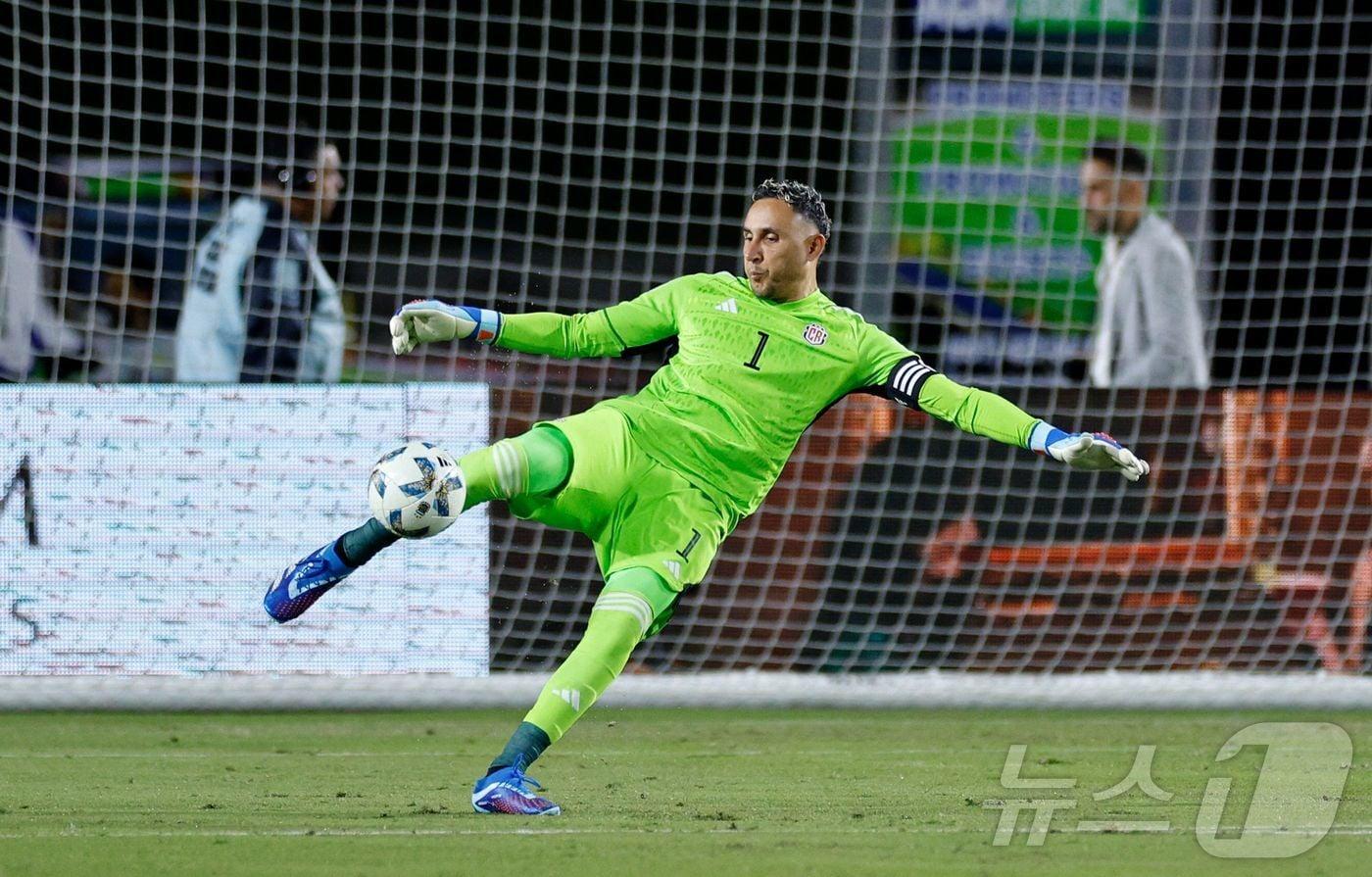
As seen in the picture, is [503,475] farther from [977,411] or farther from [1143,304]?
[1143,304]

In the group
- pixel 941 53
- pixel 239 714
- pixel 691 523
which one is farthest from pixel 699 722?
pixel 941 53

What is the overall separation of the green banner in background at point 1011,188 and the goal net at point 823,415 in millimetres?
24

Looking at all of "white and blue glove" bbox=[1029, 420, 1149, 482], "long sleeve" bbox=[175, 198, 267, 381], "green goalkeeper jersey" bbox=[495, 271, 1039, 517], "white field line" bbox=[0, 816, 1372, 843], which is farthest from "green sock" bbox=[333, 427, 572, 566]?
"long sleeve" bbox=[175, 198, 267, 381]

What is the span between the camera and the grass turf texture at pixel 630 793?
5.15 m

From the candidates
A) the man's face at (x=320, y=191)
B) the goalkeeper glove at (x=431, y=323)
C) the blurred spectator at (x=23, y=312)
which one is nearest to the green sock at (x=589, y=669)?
the goalkeeper glove at (x=431, y=323)

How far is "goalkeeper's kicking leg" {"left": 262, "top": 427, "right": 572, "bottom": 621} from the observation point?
5984mm

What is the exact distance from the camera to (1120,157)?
10781mm

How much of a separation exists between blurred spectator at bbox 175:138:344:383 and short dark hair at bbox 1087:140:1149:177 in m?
3.73

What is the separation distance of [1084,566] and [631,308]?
4002 mm

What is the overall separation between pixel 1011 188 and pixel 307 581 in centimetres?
715

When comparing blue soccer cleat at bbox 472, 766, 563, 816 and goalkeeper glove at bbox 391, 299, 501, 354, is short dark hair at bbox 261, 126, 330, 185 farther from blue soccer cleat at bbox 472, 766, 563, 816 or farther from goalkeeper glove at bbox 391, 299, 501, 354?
blue soccer cleat at bbox 472, 766, 563, 816

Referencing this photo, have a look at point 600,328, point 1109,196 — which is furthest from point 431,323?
point 1109,196

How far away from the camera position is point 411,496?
573 centimetres

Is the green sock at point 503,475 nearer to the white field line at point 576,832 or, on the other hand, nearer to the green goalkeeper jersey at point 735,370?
the green goalkeeper jersey at point 735,370
